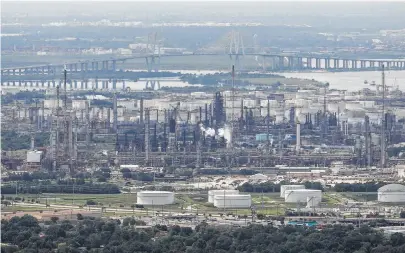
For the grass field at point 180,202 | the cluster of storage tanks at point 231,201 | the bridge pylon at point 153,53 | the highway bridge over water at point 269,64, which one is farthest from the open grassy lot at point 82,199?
the bridge pylon at point 153,53

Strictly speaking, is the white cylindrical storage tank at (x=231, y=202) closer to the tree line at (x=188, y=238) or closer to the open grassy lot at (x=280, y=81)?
the tree line at (x=188, y=238)

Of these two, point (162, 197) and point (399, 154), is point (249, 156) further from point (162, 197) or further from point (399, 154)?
point (162, 197)

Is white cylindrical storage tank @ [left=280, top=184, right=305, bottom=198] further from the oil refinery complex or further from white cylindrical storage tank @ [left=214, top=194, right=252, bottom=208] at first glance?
white cylindrical storage tank @ [left=214, top=194, right=252, bottom=208]

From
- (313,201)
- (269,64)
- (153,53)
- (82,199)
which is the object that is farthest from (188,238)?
(153,53)

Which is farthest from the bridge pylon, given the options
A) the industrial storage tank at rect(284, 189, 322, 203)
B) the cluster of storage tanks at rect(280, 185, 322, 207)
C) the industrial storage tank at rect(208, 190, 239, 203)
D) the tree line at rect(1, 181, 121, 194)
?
the industrial storage tank at rect(284, 189, 322, 203)

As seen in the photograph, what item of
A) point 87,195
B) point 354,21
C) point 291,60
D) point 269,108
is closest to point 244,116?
point 269,108

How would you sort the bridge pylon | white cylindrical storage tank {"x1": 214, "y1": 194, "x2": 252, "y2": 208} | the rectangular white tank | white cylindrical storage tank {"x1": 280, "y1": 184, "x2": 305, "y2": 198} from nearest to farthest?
white cylindrical storage tank {"x1": 214, "y1": 194, "x2": 252, "y2": 208}
white cylindrical storage tank {"x1": 280, "y1": 184, "x2": 305, "y2": 198}
the rectangular white tank
the bridge pylon
